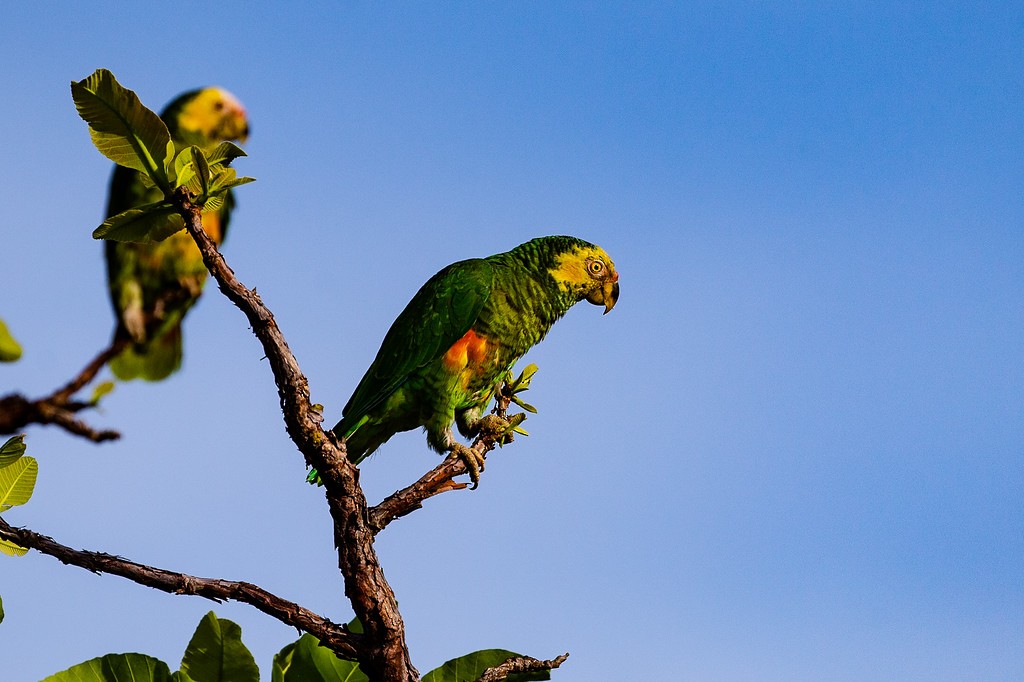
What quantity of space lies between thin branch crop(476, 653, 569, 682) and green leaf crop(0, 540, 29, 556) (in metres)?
1.73

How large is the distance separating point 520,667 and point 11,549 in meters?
1.92

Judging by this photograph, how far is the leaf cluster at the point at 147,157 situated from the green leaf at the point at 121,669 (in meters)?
1.57

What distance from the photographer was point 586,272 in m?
5.79

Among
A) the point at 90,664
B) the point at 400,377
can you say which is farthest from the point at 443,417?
the point at 90,664

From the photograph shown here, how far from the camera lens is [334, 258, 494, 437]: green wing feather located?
16.2ft

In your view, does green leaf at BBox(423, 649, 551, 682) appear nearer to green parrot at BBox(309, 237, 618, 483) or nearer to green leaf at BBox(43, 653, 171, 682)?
green leaf at BBox(43, 653, 171, 682)

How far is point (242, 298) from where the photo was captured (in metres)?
3.09

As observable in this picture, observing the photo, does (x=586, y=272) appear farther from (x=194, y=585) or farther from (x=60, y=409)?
(x=60, y=409)

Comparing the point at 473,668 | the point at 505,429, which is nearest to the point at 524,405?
the point at 505,429

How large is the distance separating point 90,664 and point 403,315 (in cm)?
253

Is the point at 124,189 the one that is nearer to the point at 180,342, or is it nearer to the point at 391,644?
the point at 180,342

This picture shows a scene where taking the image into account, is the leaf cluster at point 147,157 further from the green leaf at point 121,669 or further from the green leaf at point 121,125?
the green leaf at point 121,669

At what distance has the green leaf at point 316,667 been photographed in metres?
3.91

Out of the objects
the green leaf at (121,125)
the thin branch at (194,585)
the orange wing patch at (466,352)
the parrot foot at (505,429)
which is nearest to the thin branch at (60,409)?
the green leaf at (121,125)
